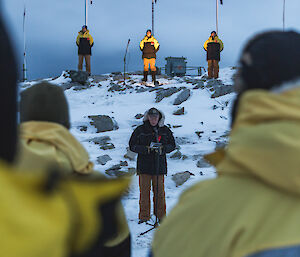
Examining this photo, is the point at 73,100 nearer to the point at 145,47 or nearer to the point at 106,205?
the point at 145,47

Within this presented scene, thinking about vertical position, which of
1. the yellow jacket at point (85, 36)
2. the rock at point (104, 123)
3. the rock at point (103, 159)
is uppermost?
the yellow jacket at point (85, 36)

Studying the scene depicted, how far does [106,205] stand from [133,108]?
11.5 metres

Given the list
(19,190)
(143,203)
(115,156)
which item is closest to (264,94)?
(19,190)

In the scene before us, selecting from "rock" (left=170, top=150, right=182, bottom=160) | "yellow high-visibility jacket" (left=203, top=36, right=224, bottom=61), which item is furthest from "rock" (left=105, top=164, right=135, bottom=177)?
"yellow high-visibility jacket" (left=203, top=36, right=224, bottom=61)

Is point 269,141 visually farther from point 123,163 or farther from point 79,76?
point 79,76

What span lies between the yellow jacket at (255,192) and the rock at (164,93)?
1178 centimetres

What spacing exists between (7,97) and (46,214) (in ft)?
0.71

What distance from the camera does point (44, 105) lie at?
1496 millimetres

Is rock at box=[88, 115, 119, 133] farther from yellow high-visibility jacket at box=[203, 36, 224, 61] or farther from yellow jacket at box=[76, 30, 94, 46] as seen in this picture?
yellow high-visibility jacket at box=[203, 36, 224, 61]

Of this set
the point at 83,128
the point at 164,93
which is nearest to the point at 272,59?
the point at 83,128

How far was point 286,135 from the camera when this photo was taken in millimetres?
785

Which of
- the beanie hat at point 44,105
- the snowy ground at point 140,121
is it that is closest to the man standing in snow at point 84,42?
the snowy ground at point 140,121

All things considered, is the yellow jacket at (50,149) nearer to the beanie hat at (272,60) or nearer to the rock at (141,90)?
the beanie hat at (272,60)

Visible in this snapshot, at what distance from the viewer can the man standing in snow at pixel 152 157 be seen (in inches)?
185
